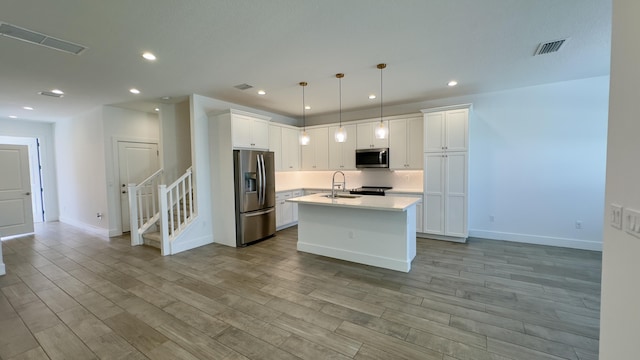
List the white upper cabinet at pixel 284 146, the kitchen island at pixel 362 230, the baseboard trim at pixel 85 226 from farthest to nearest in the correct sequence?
the white upper cabinet at pixel 284 146 → the baseboard trim at pixel 85 226 → the kitchen island at pixel 362 230

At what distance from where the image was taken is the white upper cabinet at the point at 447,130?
4820mm

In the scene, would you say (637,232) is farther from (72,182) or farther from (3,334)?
(72,182)

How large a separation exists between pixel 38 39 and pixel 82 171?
497cm

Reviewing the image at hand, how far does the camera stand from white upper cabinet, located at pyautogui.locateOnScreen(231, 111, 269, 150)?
4.84 meters

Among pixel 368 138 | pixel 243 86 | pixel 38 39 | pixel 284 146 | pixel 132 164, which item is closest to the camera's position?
pixel 38 39

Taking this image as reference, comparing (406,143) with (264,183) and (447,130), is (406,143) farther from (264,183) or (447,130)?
(264,183)

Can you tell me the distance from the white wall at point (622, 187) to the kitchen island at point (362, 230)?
1.97 m

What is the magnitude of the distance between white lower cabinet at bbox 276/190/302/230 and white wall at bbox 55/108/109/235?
377 centimetres

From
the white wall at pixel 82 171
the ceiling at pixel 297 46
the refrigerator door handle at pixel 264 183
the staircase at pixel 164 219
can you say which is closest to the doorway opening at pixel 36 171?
the white wall at pixel 82 171

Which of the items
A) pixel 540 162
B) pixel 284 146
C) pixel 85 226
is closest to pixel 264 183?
pixel 284 146

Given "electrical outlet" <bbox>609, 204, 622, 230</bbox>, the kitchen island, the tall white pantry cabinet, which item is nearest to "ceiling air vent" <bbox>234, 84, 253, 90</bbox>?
the kitchen island

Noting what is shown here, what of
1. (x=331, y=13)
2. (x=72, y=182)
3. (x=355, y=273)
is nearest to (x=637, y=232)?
(x=331, y=13)

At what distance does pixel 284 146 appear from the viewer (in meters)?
6.43

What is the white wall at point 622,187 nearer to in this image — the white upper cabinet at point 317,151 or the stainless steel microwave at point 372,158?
the stainless steel microwave at point 372,158
